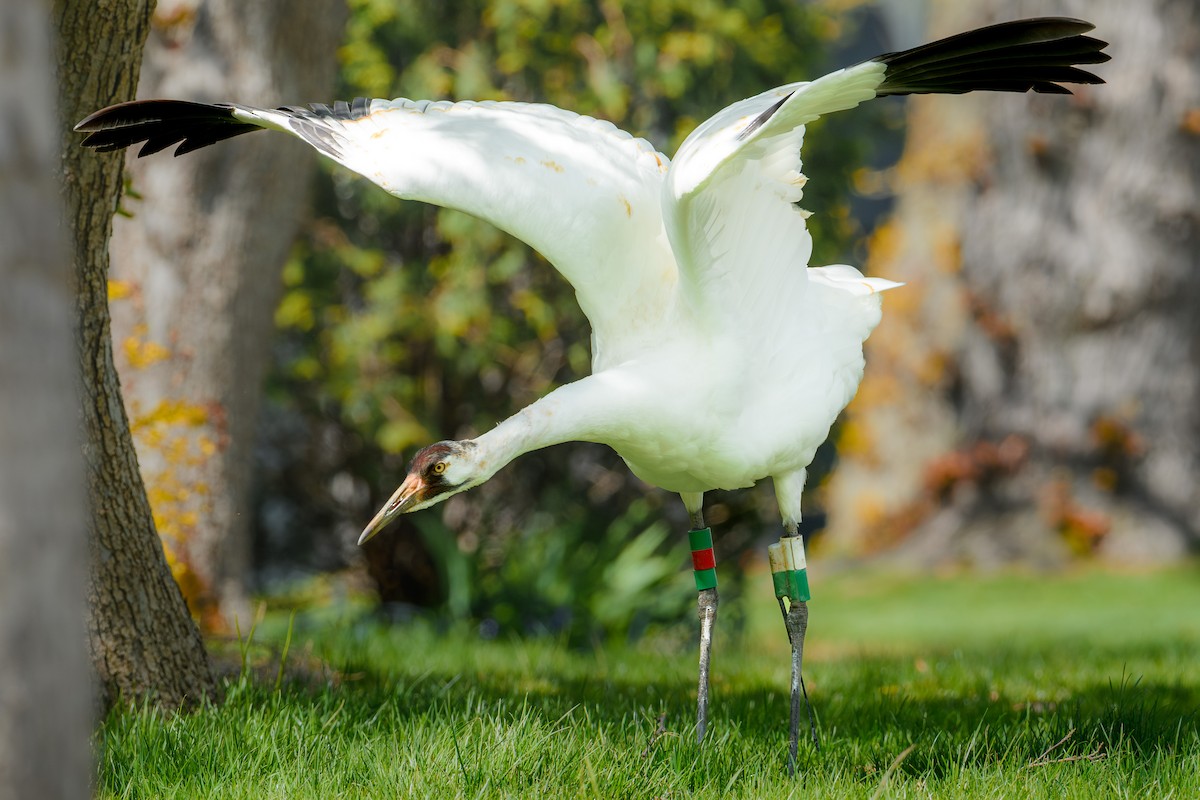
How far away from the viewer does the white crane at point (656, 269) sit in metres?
3.57

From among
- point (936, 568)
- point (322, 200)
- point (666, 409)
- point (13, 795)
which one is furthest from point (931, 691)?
point (936, 568)

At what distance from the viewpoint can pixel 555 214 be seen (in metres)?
3.83

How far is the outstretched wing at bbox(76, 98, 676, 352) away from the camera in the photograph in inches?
149

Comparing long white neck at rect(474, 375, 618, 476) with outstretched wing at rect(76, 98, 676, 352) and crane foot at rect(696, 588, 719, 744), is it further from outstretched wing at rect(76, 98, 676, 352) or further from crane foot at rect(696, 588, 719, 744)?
crane foot at rect(696, 588, 719, 744)

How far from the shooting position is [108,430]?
3711 mm

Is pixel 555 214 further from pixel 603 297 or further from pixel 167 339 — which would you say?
pixel 167 339

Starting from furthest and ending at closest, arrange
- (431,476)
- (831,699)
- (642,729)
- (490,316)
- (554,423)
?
1. (490,316)
2. (831,699)
3. (642,729)
4. (554,423)
5. (431,476)

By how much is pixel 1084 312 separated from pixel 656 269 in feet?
29.2

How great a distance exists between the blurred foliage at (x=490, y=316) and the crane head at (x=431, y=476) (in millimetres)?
4217

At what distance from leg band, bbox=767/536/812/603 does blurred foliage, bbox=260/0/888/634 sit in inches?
137

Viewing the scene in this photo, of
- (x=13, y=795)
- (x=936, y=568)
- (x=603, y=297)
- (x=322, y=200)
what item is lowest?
(x=936, y=568)

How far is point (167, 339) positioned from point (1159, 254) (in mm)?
8912

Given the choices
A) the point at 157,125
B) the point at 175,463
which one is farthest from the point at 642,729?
the point at 175,463

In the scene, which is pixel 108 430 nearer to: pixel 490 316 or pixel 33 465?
pixel 33 465
